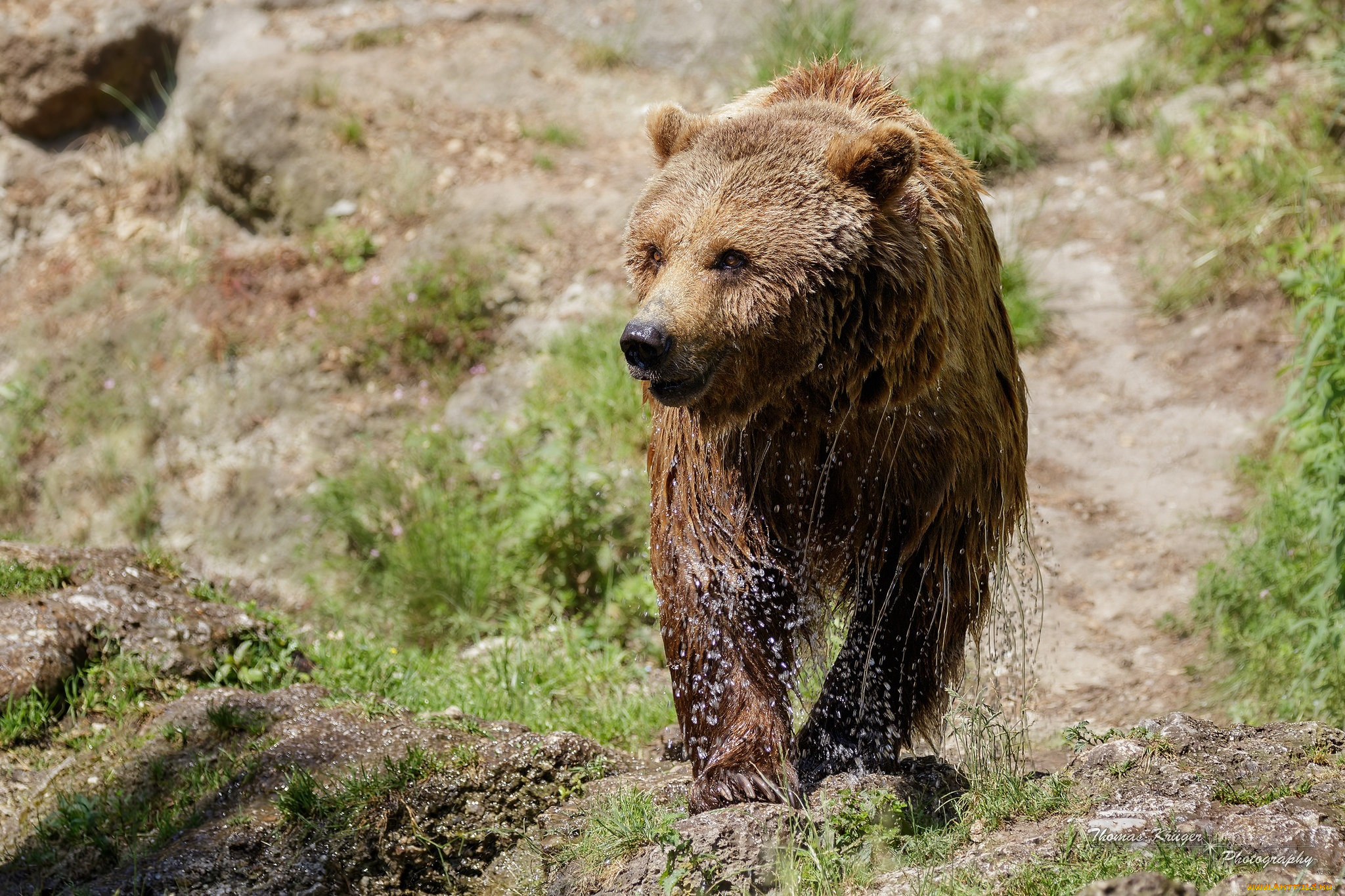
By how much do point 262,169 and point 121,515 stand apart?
8.40 ft

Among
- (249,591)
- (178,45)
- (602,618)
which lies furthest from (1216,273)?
(178,45)

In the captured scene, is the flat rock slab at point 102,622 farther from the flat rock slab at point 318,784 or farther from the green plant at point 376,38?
the green plant at point 376,38

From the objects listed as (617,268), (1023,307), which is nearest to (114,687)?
(617,268)

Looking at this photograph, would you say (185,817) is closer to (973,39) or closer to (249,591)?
(249,591)

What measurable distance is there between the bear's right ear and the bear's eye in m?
0.48

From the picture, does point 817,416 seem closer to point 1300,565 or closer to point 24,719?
point 1300,565

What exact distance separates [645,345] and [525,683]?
7.74ft

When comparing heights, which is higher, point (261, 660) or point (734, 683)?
point (734, 683)

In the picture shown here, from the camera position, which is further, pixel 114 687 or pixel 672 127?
pixel 114 687

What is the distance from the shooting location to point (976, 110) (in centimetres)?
802

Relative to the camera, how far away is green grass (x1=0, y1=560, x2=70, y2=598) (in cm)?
445

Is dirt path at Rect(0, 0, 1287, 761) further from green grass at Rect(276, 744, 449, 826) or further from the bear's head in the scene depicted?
green grass at Rect(276, 744, 449, 826)

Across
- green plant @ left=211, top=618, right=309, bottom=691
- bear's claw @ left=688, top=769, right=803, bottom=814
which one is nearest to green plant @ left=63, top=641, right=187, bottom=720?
green plant @ left=211, top=618, right=309, bottom=691

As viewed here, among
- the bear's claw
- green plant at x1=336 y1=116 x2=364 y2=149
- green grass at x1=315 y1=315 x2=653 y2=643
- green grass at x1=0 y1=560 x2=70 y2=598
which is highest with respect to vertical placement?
green plant at x1=336 y1=116 x2=364 y2=149
